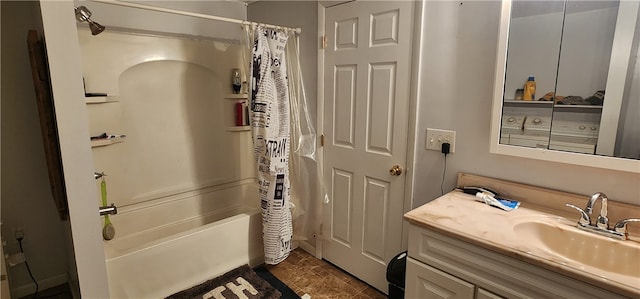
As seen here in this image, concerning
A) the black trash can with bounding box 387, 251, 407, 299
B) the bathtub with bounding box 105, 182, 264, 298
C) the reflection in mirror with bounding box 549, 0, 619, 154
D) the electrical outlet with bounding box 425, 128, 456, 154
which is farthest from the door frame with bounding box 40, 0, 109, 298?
the reflection in mirror with bounding box 549, 0, 619, 154

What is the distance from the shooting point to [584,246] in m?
1.26

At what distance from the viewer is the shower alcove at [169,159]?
2041 millimetres

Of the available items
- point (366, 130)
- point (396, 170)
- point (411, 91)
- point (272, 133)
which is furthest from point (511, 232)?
point (272, 133)

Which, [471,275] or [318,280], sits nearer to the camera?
[471,275]

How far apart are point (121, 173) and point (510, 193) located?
2.61 metres

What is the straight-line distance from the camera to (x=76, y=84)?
46.3 inches

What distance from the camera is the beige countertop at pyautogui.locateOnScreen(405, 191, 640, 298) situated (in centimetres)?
97

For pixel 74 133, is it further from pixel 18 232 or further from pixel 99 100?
pixel 18 232

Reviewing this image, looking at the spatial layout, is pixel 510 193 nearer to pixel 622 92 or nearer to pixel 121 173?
pixel 622 92

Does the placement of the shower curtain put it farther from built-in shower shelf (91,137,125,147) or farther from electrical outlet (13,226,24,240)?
electrical outlet (13,226,24,240)

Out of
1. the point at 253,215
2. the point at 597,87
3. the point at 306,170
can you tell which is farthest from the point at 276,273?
the point at 597,87

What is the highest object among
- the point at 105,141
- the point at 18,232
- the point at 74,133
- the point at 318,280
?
the point at 74,133

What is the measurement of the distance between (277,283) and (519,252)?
1714mm

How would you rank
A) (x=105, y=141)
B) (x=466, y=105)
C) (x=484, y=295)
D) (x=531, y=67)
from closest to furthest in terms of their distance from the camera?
(x=484, y=295) < (x=531, y=67) < (x=466, y=105) < (x=105, y=141)
